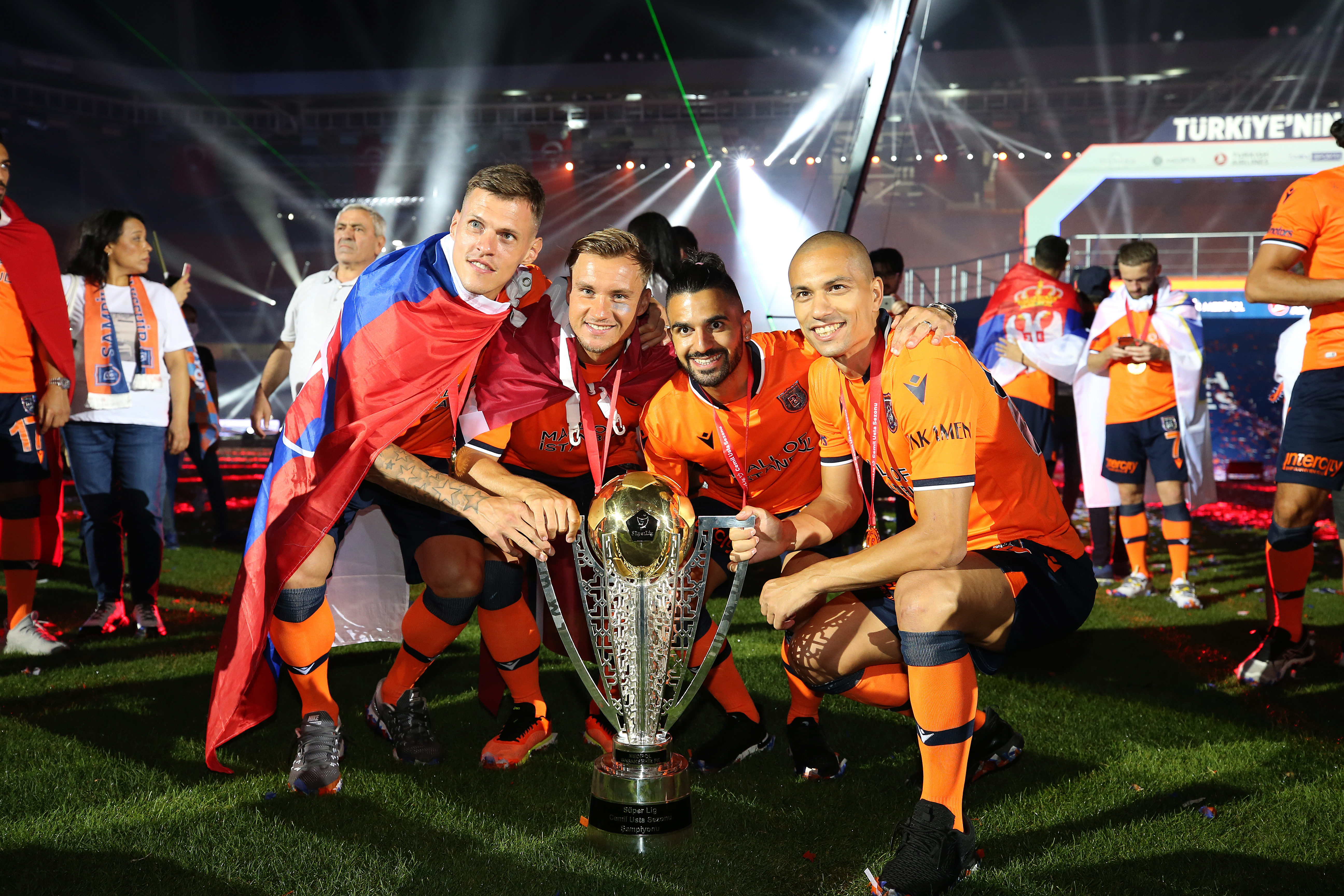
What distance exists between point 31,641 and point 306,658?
6.66ft

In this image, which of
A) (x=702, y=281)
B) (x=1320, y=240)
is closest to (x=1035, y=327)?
(x=1320, y=240)

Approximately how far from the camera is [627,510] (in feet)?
6.91

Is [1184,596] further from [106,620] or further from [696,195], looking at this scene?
[696,195]

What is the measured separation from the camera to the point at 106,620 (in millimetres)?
4227

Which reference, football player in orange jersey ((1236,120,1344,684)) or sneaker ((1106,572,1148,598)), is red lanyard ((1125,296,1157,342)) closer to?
sneaker ((1106,572,1148,598))

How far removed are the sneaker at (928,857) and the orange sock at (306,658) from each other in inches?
62.1

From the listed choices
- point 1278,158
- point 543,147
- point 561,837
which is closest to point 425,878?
point 561,837

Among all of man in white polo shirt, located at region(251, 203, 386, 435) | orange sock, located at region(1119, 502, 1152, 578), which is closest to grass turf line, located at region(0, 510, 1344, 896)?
man in white polo shirt, located at region(251, 203, 386, 435)

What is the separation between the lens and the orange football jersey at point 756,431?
2986mm

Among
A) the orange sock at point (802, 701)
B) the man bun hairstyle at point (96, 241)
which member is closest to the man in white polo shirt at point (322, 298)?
the man bun hairstyle at point (96, 241)

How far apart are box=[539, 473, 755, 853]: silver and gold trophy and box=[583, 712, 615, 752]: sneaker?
0.62 metres

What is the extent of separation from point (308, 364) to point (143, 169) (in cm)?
2484

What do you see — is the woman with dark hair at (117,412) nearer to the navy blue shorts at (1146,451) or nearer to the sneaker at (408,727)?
the sneaker at (408,727)

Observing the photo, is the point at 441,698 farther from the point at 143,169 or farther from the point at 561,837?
the point at 143,169
